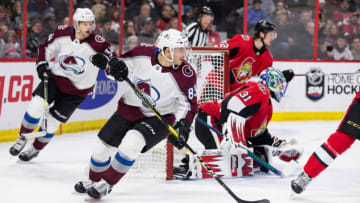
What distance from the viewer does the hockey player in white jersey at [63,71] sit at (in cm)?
491

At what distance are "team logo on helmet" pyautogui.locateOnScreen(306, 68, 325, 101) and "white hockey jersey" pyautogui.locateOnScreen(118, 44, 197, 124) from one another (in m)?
4.84

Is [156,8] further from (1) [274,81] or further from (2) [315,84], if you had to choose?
(1) [274,81]

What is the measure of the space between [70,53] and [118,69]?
4.46ft

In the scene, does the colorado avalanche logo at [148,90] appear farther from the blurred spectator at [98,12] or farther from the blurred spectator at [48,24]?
the blurred spectator at [98,12]

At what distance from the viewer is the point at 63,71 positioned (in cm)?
502

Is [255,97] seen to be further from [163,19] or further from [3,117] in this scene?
[163,19]

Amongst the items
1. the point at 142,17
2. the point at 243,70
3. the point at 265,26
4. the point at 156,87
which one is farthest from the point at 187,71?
the point at 142,17

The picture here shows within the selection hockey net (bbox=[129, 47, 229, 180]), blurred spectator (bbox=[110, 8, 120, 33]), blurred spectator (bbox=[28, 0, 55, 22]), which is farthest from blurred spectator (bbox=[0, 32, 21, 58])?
hockey net (bbox=[129, 47, 229, 180])

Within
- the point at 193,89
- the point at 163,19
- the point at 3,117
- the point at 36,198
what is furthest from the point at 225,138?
the point at 163,19

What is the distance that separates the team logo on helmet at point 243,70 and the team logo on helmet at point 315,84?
2810mm

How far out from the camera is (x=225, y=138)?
449 centimetres

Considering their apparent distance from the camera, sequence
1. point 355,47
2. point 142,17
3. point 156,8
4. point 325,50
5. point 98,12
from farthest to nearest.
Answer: point 355,47, point 325,50, point 156,8, point 142,17, point 98,12

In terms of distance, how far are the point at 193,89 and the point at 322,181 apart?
1.40 m

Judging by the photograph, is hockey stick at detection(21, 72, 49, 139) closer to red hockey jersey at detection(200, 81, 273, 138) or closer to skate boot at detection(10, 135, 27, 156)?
skate boot at detection(10, 135, 27, 156)
